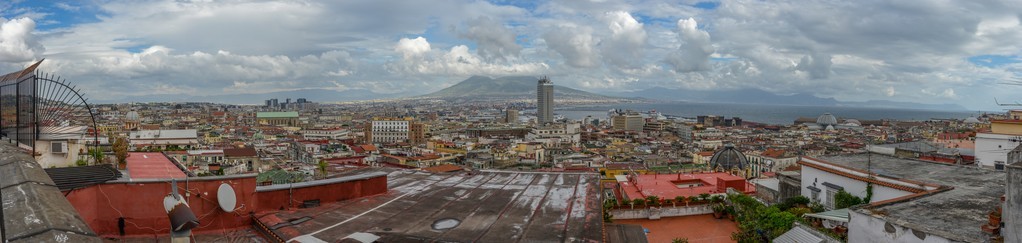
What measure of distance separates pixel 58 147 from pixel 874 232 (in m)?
11.4

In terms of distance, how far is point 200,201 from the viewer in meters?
7.39

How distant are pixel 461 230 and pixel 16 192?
6.01 m

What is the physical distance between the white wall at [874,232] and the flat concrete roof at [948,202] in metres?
0.07

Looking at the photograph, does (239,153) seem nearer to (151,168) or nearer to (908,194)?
(151,168)

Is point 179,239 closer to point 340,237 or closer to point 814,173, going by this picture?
point 340,237

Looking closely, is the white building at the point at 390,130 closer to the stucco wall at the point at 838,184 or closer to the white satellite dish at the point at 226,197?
the stucco wall at the point at 838,184

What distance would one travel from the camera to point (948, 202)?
7.82 meters

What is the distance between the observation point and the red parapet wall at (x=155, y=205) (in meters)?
6.75

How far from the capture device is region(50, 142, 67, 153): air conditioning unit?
8812 millimetres

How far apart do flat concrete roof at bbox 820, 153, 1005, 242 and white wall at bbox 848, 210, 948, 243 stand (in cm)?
7

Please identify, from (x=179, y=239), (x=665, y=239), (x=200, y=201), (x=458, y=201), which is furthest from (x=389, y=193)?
(x=179, y=239)

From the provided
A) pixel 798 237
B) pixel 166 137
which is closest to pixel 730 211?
pixel 798 237

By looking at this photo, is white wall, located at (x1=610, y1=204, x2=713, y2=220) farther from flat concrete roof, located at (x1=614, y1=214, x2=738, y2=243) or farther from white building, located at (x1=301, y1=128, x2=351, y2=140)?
white building, located at (x1=301, y1=128, x2=351, y2=140)

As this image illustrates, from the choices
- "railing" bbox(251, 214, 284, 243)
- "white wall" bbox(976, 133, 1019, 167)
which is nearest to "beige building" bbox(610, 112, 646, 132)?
"white wall" bbox(976, 133, 1019, 167)
